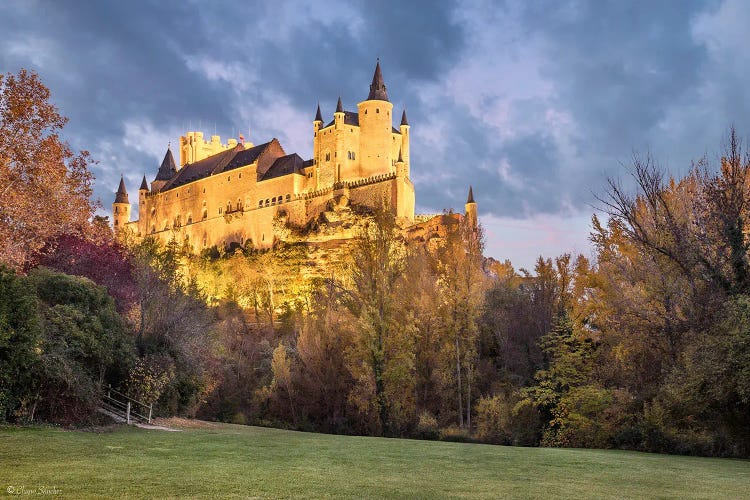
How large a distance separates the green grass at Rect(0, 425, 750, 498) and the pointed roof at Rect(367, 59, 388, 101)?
216 feet

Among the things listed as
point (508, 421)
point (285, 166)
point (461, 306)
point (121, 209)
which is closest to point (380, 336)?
point (461, 306)

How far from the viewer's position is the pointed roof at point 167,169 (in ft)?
338

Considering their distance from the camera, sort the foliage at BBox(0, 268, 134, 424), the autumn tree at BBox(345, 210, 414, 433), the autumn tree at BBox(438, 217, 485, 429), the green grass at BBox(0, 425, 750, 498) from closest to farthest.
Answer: the green grass at BBox(0, 425, 750, 498) → the foliage at BBox(0, 268, 134, 424) → the autumn tree at BBox(345, 210, 414, 433) → the autumn tree at BBox(438, 217, 485, 429)

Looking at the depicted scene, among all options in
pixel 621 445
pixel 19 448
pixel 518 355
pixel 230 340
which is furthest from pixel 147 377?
pixel 230 340

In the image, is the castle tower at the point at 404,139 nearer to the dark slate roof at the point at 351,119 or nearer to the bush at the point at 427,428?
the dark slate roof at the point at 351,119

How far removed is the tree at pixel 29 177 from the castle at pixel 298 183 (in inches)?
1837

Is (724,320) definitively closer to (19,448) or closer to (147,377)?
(19,448)

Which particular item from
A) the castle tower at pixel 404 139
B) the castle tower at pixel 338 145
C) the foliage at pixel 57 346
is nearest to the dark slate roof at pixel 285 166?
the castle tower at pixel 338 145

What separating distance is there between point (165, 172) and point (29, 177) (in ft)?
291

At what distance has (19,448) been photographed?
11.2 meters

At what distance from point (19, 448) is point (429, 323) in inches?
882

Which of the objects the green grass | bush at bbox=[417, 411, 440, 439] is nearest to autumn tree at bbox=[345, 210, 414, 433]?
bush at bbox=[417, 411, 440, 439]

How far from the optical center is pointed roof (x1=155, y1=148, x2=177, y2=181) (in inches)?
4053

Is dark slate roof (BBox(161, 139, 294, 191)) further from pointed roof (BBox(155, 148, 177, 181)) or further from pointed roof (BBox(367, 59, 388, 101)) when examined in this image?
pointed roof (BBox(367, 59, 388, 101))
